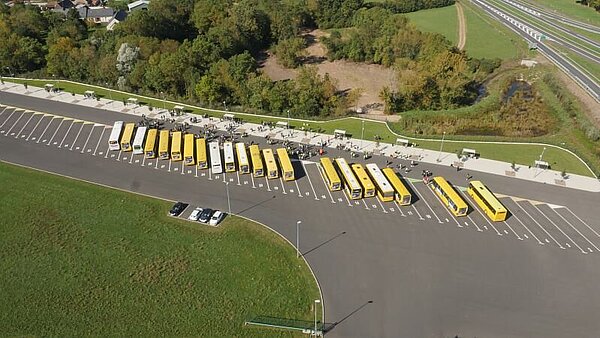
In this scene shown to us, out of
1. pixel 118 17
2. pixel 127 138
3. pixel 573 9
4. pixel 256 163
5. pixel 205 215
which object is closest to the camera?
pixel 205 215

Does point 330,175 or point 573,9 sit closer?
point 330,175

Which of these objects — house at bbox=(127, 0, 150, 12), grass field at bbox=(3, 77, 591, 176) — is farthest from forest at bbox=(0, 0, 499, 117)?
house at bbox=(127, 0, 150, 12)

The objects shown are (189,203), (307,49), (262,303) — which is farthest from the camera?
(307,49)

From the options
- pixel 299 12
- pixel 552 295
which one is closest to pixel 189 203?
pixel 552 295

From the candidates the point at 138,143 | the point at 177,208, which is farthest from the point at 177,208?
the point at 138,143

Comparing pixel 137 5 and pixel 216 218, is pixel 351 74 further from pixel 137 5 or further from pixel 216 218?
pixel 137 5

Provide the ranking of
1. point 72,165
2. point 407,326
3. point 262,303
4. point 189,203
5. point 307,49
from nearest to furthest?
point 407,326, point 262,303, point 189,203, point 72,165, point 307,49

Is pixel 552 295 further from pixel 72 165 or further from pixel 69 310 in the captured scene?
pixel 72 165
